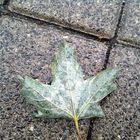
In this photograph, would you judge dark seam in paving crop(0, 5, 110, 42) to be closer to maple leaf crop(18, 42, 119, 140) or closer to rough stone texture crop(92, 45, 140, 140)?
rough stone texture crop(92, 45, 140, 140)

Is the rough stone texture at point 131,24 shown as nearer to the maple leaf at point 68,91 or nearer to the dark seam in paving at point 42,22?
the dark seam in paving at point 42,22

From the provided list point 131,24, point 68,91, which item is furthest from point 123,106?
point 131,24

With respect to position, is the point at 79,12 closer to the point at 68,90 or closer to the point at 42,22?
the point at 42,22

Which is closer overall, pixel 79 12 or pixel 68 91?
pixel 68 91

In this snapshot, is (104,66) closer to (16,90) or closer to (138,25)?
(138,25)

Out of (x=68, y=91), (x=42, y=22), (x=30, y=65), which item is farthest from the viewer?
(x=42, y=22)
